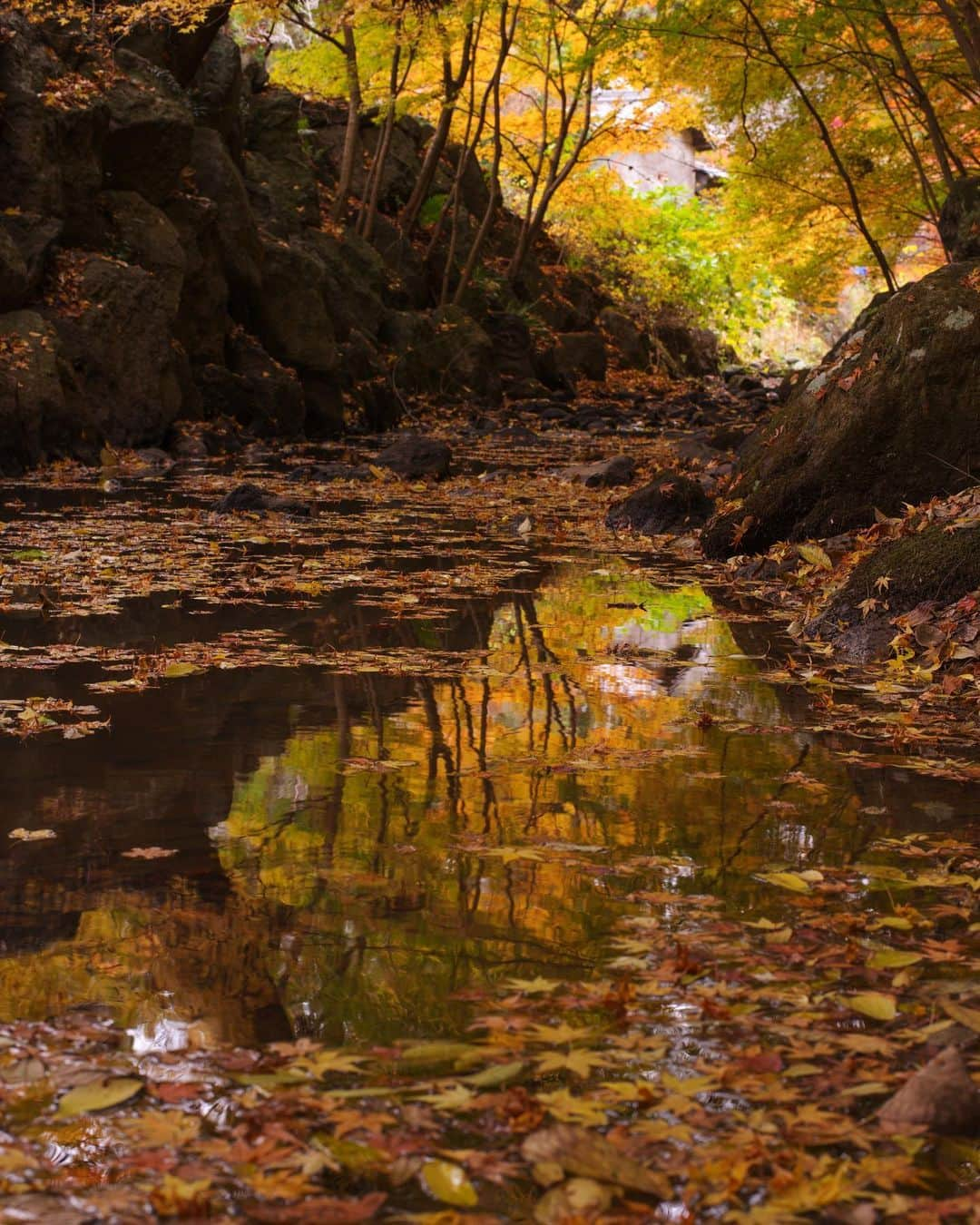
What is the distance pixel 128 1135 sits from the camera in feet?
6.07

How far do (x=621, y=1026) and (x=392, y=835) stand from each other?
1061 millimetres

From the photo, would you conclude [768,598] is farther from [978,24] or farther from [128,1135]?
[978,24]

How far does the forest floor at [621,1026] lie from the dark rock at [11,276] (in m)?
8.42

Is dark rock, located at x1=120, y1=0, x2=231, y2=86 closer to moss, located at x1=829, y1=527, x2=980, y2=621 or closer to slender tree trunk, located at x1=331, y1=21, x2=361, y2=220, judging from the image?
slender tree trunk, located at x1=331, y1=21, x2=361, y2=220

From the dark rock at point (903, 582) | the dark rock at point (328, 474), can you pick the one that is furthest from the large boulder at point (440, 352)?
the dark rock at point (903, 582)

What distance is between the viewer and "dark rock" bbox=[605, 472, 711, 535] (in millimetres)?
9766

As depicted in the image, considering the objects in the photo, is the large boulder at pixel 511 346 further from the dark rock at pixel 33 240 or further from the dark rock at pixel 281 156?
the dark rock at pixel 33 240

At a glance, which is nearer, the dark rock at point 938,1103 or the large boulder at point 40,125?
the dark rock at point 938,1103

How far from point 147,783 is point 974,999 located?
7.22 feet

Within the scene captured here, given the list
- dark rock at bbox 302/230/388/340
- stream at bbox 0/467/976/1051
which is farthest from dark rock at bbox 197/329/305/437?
stream at bbox 0/467/976/1051

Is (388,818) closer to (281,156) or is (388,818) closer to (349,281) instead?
(349,281)

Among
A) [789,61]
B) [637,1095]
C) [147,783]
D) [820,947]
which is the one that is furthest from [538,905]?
[789,61]

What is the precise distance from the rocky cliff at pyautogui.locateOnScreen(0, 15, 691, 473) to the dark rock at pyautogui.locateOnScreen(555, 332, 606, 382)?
436 cm

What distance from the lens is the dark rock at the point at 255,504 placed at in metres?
9.98
